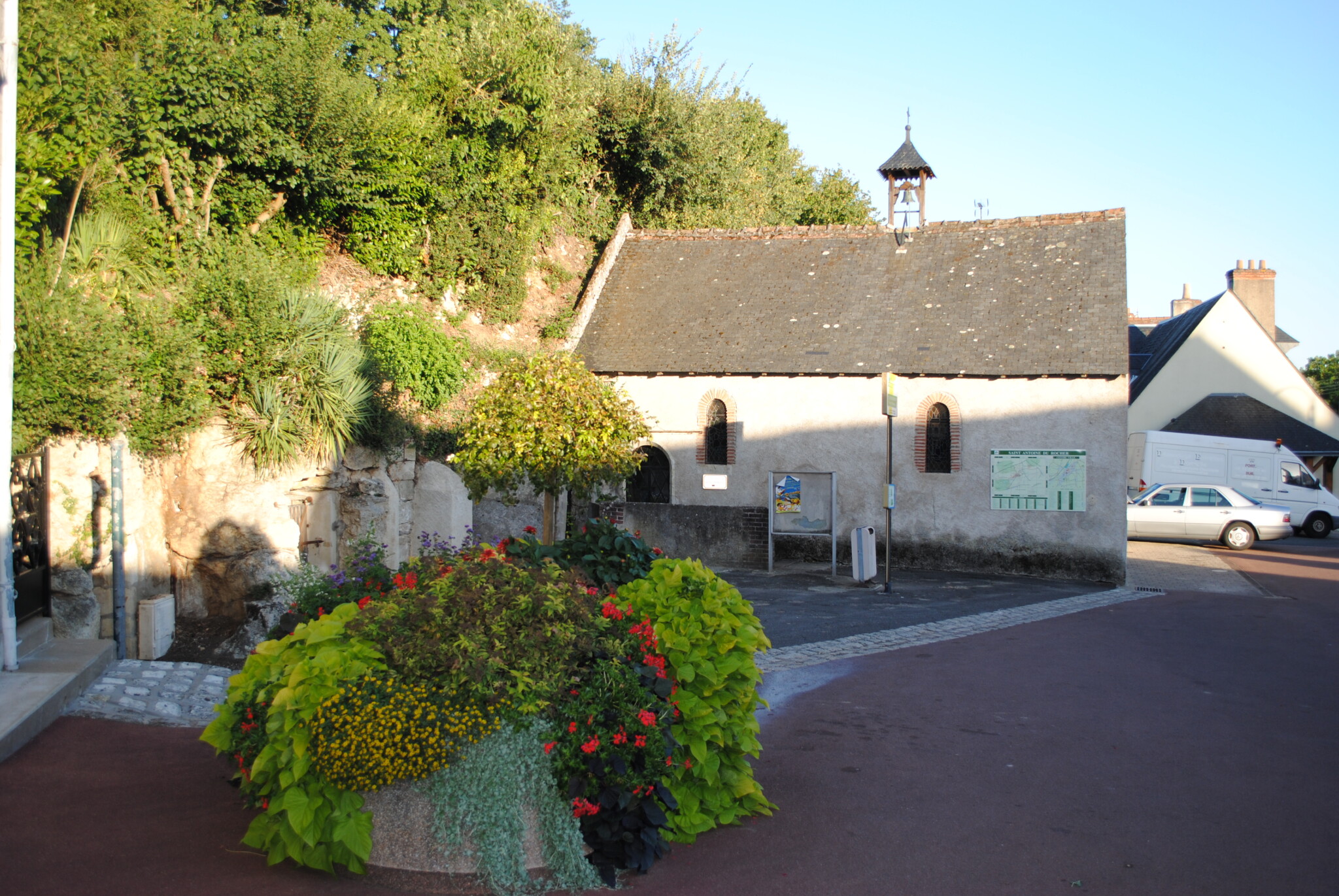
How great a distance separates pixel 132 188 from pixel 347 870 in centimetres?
1101

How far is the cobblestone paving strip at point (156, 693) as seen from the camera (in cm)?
663

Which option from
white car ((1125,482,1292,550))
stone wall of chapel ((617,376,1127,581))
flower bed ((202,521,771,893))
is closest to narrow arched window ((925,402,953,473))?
stone wall of chapel ((617,376,1127,581))

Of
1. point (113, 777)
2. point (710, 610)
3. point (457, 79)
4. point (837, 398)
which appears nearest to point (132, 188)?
point (457, 79)

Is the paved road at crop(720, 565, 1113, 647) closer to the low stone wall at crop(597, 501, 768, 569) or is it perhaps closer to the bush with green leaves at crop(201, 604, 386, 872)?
the low stone wall at crop(597, 501, 768, 569)

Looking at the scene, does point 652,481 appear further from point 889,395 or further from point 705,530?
point 889,395

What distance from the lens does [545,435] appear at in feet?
39.1

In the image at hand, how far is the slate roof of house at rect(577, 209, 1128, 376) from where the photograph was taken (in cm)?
1817

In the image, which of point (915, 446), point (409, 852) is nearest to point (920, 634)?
point (915, 446)

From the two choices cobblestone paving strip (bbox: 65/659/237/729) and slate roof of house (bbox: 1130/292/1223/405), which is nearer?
cobblestone paving strip (bbox: 65/659/237/729)

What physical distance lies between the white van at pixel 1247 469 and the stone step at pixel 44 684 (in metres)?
23.8

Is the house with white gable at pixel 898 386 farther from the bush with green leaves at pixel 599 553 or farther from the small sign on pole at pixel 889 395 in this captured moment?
the bush with green leaves at pixel 599 553

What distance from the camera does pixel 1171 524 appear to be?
22.5 m

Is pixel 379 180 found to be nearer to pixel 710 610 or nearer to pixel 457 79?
pixel 457 79

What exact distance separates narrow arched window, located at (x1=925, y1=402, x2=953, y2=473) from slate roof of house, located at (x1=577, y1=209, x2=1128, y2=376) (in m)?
0.90
